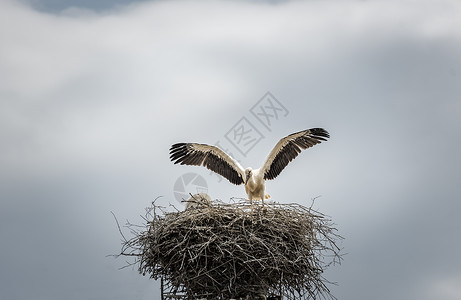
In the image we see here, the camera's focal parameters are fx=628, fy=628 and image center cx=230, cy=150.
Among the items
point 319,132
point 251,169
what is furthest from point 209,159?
point 319,132

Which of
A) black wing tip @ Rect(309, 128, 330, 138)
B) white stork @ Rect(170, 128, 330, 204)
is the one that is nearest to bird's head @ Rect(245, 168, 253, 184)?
white stork @ Rect(170, 128, 330, 204)

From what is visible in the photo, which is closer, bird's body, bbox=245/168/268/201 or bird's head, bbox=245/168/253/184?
bird's head, bbox=245/168/253/184

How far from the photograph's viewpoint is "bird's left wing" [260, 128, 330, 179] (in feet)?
37.5

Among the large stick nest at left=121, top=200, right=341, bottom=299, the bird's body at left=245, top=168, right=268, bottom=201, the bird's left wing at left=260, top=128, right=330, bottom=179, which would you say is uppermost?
the bird's left wing at left=260, top=128, right=330, bottom=179

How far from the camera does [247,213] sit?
30.4 feet

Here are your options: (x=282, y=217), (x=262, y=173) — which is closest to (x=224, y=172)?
(x=262, y=173)

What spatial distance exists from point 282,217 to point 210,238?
1250 mm

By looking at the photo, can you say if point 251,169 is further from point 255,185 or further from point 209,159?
point 209,159

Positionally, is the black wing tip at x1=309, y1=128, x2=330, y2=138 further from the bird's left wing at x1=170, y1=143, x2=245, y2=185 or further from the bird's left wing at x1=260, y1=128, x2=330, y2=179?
the bird's left wing at x1=170, y1=143, x2=245, y2=185

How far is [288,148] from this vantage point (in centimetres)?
1160

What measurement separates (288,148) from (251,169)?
875mm

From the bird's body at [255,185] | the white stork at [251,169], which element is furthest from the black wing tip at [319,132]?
the bird's body at [255,185]

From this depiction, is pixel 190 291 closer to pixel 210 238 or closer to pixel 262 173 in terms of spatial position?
pixel 210 238

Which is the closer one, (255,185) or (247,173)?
(247,173)
